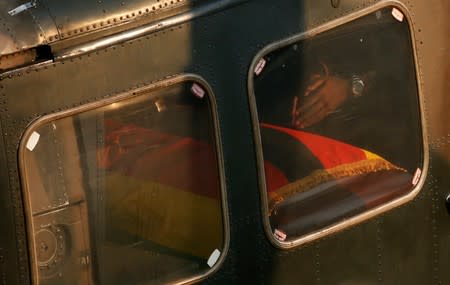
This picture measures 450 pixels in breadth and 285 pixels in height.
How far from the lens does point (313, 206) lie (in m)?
4.64

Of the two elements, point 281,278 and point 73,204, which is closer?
point 73,204

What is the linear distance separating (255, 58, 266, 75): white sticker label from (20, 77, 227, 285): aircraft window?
0.30m

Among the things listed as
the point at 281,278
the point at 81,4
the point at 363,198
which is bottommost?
the point at 281,278

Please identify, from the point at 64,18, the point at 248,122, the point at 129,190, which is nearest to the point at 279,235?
the point at 248,122

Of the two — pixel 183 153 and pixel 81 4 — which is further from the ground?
pixel 81 4

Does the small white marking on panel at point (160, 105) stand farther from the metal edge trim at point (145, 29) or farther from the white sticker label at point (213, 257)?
the white sticker label at point (213, 257)

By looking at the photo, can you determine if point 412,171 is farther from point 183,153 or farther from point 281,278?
point 183,153

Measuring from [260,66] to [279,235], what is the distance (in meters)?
0.93

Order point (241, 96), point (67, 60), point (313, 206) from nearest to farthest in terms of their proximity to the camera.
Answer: point (67, 60), point (241, 96), point (313, 206)

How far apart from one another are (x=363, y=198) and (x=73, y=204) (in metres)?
1.67

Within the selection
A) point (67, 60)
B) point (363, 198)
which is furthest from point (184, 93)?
point (363, 198)

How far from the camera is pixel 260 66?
4.38m

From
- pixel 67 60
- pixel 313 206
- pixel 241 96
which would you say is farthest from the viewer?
pixel 313 206

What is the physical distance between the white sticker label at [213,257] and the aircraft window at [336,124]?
32 centimetres
